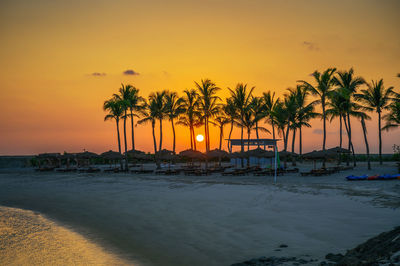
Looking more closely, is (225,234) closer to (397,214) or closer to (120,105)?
(397,214)

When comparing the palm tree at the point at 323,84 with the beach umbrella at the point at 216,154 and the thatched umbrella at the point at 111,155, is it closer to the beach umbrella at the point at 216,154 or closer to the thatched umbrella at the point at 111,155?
the beach umbrella at the point at 216,154

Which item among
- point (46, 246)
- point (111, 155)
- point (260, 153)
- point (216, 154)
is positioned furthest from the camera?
point (111, 155)

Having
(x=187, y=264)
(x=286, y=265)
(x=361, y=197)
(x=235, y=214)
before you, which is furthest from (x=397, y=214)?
(x=187, y=264)

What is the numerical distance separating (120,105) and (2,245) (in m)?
33.1

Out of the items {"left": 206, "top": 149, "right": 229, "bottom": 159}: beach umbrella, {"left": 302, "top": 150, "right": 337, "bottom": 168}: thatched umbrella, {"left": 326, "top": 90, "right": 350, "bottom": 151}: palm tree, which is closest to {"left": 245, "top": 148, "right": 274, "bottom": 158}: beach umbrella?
{"left": 206, "top": 149, "right": 229, "bottom": 159}: beach umbrella

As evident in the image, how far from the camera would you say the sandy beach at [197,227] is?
7461 mm

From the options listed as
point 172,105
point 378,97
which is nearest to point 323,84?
point 378,97

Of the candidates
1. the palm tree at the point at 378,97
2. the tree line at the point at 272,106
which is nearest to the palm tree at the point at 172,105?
the tree line at the point at 272,106

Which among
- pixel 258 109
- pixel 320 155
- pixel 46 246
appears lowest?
pixel 46 246

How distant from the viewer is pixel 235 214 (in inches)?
450

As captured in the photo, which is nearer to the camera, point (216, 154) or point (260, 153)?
point (260, 153)

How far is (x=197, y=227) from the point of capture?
9875mm

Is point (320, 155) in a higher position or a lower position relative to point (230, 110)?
lower

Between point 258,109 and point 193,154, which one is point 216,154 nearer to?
point 193,154
